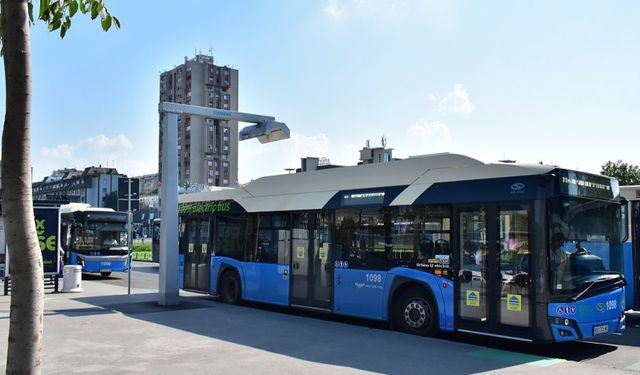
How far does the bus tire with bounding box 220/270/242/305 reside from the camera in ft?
49.4

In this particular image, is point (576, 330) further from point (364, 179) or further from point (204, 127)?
point (204, 127)

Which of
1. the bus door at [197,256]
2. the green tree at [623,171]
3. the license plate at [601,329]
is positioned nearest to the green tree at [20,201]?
the license plate at [601,329]

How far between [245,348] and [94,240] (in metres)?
18.0

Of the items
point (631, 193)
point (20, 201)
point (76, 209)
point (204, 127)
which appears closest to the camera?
point (20, 201)

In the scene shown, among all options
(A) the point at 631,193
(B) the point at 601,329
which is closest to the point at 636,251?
(A) the point at 631,193

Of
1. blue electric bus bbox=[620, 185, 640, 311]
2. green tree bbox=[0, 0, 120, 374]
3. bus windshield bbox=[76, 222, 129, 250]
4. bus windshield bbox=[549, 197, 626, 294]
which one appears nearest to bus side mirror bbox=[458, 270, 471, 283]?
bus windshield bbox=[549, 197, 626, 294]

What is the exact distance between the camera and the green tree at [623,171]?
4269cm

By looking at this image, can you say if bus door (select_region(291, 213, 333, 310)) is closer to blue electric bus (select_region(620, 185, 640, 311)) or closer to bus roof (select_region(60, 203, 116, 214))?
blue electric bus (select_region(620, 185, 640, 311))

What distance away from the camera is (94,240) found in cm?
2505

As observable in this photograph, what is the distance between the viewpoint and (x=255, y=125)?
1662 centimetres

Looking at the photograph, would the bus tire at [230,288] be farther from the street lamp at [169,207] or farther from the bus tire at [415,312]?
the bus tire at [415,312]

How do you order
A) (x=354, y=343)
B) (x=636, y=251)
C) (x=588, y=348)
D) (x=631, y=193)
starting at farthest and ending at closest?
(x=631, y=193), (x=636, y=251), (x=588, y=348), (x=354, y=343)

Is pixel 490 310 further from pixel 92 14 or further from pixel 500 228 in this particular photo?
pixel 92 14

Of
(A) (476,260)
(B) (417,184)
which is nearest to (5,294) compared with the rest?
(B) (417,184)
